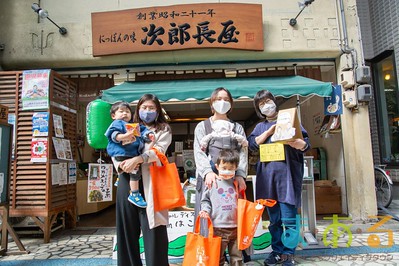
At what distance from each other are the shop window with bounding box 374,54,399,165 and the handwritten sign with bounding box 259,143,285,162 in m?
6.45

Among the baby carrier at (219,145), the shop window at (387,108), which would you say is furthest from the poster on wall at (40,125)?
the shop window at (387,108)

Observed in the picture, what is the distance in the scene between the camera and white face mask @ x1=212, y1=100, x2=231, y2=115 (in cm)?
290

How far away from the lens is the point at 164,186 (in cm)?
246

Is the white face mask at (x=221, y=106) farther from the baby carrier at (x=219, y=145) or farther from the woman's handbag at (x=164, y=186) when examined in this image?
the woman's handbag at (x=164, y=186)

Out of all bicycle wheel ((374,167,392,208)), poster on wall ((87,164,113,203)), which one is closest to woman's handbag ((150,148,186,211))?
poster on wall ((87,164,113,203))

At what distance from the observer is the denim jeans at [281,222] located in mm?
3119

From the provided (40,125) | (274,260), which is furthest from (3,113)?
(274,260)

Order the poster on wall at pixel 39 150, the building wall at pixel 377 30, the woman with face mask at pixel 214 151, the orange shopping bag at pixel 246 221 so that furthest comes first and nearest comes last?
the building wall at pixel 377 30, the poster on wall at pixel 39 150, the woman with face mask at pixel 214 151, the orange shopping bag at pixel 246 221

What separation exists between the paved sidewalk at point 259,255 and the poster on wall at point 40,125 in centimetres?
193

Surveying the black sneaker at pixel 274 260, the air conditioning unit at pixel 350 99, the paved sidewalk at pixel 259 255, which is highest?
the air conditioning unit at pixel 350 99

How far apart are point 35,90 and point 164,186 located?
13.0 ft

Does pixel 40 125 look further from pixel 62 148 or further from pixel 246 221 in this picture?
pixel 246 221

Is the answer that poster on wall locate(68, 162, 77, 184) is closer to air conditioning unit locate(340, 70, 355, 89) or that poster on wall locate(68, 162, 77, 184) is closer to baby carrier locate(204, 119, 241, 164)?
baby carrier locate(204, 119, 241, 164)

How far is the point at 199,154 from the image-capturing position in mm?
2877
